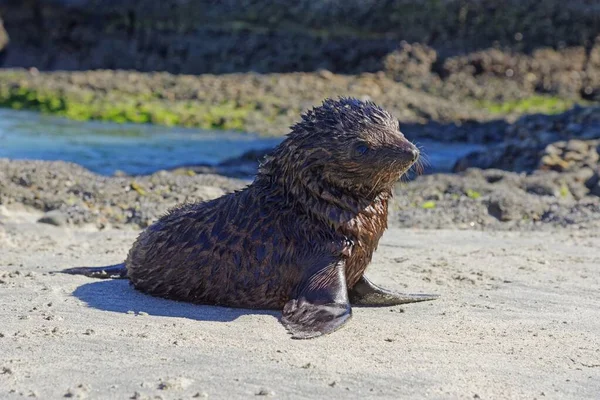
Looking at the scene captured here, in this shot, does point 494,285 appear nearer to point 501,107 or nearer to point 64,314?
point 64,314

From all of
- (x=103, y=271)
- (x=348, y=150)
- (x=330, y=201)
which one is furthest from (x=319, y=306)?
(x=103, y=271)

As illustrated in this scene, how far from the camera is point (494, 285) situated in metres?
7.11

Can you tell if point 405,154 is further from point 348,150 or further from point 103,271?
point 103,271

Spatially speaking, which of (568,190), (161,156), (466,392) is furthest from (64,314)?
(161,156)

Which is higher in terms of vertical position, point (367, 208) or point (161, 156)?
point (367, 208)

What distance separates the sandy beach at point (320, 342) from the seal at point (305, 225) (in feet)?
0.50

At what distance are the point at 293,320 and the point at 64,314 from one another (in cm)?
121

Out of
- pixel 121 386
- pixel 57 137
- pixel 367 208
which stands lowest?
pixel 57 137

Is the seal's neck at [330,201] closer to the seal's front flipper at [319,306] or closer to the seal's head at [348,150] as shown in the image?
the seal's head at [348,150]

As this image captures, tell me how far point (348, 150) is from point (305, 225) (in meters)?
0.49

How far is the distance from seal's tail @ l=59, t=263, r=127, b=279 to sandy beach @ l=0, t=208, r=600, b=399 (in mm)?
122

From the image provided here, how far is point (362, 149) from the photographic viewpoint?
5.98 meters

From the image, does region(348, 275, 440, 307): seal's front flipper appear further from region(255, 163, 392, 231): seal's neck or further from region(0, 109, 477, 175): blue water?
region(0, 109, 477, 175): blue water

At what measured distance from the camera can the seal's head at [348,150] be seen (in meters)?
5.96
